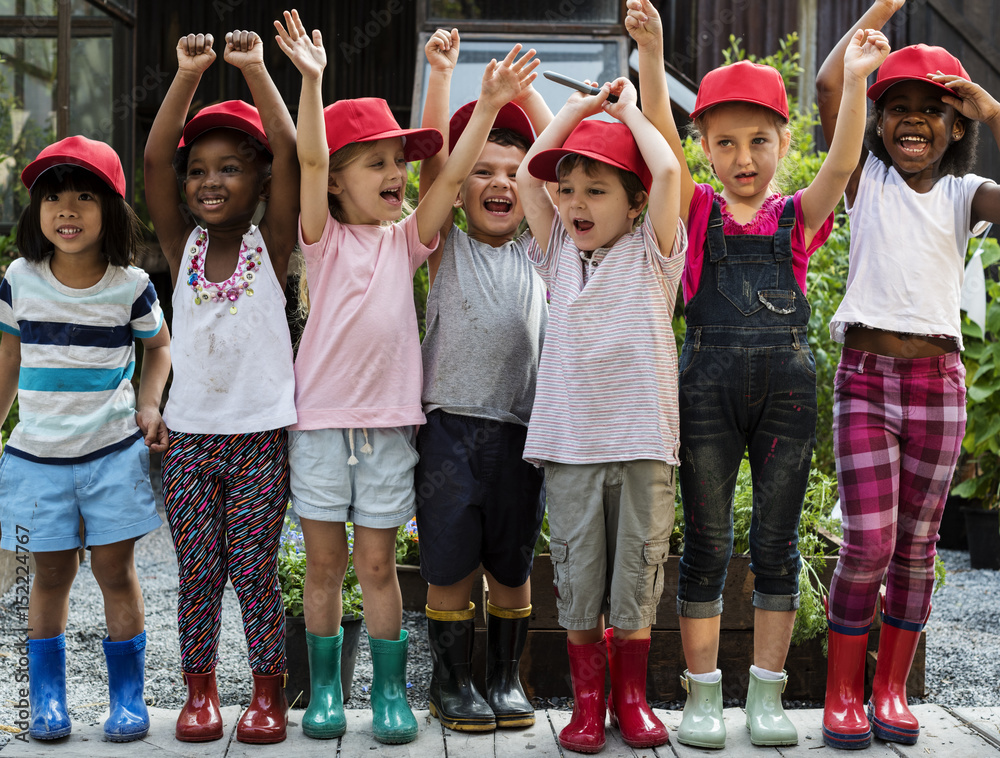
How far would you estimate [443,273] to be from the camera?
2809 mm

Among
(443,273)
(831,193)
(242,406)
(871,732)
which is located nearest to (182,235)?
(242,406)

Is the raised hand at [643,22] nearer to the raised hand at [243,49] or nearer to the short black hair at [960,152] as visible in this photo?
the short black hair at [960,152]

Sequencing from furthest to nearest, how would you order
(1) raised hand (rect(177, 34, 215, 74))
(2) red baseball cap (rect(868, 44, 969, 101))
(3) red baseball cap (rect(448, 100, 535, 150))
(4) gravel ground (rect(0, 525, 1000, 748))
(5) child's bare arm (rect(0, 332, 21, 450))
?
(4) gravel ground (rect(0, 525, 1000, 748)), (3) red baseball cap (rect(448, 100, 535, 150)), (5) child's bare arm (rect(0, 332, 21, 450)), (2) red baseball cap (rect(868, 44, 969, 101)), (1) raised hand (rect(177, 34, 215, 74))

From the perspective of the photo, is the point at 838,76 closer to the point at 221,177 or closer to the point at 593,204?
the point at 593,204

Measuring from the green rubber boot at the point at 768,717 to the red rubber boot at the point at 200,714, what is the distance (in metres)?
1.47

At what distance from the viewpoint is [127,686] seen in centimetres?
267

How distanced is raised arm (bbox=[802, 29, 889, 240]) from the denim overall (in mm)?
111

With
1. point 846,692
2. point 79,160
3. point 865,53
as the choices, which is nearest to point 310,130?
point 79,160

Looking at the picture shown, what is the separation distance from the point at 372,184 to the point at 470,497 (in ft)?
3.03

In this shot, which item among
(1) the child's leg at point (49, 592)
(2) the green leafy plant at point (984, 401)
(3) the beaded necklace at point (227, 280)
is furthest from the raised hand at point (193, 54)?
(2) the green leafy plant at point (984, 401)

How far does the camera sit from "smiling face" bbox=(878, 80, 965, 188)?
2697mm

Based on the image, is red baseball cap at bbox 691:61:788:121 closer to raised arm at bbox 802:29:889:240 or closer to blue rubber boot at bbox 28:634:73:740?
raised arm at bbox 802:29:889:240

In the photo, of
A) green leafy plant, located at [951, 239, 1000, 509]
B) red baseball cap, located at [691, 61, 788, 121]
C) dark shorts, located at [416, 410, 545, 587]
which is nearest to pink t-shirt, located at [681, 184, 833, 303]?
red baseball cap, located at [691, 61, 788, 121]

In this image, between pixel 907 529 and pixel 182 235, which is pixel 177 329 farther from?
pixel 907 529
